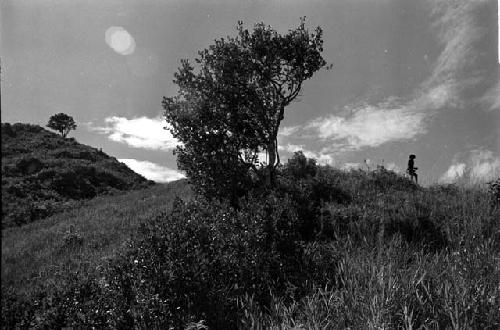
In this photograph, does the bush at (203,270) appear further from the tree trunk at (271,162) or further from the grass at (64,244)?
the tree trunk at (271,162)

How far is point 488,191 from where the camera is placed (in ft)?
35.7

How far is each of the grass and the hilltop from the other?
4198mm

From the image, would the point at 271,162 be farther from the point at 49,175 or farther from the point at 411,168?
the point at 49,175

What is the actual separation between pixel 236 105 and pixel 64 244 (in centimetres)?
794

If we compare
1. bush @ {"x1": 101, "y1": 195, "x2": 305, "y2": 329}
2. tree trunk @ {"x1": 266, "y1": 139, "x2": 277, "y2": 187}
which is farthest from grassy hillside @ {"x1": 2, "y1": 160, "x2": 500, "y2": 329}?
tree trunk @ {"x1": 266, "y1": 139, "x2": 277, "y2": 187}

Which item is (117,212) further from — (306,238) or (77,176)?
(77,176)

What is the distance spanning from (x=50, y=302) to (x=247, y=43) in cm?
1197

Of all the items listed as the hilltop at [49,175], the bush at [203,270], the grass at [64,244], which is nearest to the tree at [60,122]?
the hilltop at [49,175]

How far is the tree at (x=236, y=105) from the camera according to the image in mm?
13703

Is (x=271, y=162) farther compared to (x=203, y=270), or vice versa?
(x=271, y=162)

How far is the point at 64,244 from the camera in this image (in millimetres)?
13578

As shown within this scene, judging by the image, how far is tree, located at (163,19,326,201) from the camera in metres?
13.7

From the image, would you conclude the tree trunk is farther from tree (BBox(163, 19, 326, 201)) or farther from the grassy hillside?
the grassy hillside

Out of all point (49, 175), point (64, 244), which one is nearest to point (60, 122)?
point (49, 175)
